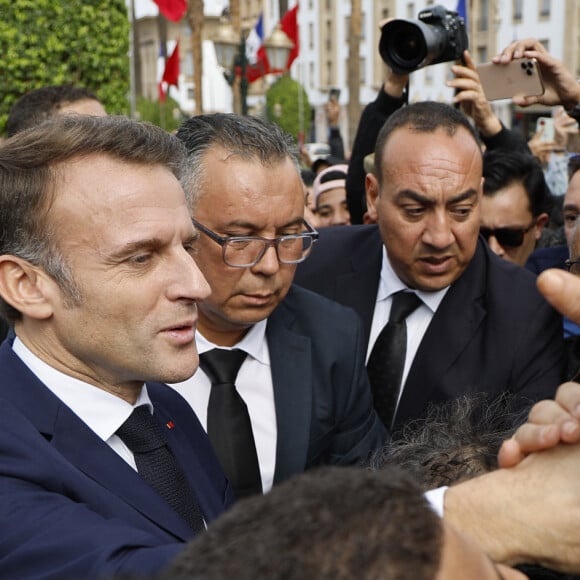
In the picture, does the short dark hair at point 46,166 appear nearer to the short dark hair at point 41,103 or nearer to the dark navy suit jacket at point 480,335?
the dark navy suit jacket at point 480,335

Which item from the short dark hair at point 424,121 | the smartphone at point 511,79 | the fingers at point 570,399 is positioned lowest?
the fingers at point 570,399

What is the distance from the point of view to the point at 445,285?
3141 millimetres

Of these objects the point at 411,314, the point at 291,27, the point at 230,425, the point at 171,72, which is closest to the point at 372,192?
the point at 411,314

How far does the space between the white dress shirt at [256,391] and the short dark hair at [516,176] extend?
→ 6.21 ft

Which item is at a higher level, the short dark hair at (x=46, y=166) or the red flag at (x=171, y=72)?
the short dark hair at (x=46, y=166)

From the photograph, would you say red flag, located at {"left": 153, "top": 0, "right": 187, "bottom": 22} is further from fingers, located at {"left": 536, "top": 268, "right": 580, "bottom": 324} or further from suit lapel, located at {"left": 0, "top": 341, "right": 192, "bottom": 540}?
fingers, located at {"left": 536, "top": 268, "right": 580, "bottom": 324}

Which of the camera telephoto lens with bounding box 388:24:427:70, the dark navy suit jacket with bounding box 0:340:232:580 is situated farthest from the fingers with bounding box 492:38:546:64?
the dark navy suit jacket with bounding box 0:340:232:580

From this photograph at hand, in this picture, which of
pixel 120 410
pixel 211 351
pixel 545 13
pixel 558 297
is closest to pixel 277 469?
pixel 211 351

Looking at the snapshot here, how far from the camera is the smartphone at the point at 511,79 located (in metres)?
3.51

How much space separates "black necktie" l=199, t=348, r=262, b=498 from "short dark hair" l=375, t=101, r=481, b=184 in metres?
1.08

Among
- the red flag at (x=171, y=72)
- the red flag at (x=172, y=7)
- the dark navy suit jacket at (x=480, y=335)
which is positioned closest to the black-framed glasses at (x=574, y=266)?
the dark navy suit jacket at (x=480, y=335)

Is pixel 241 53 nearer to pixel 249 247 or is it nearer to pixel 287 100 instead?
pixel 249 247

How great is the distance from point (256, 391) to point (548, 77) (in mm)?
1891

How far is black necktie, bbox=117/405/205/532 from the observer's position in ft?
5.83
